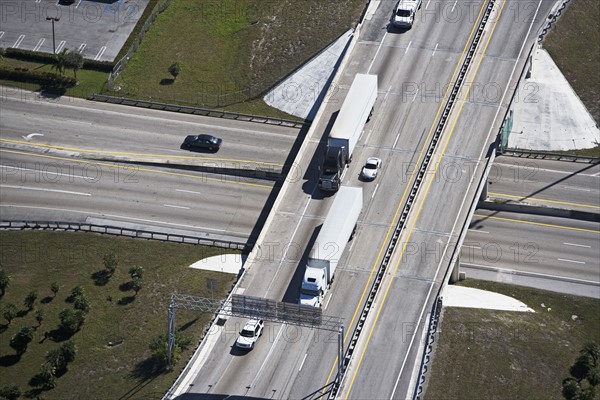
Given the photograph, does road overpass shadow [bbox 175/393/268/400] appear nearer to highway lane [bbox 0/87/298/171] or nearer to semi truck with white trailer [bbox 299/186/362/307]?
semi truck with white trailer [bbox 299/186/362/307]

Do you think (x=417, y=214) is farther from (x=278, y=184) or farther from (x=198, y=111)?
(x=198, y=111)

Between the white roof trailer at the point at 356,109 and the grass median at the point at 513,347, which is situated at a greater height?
the white roof trailer at the point at 356,109

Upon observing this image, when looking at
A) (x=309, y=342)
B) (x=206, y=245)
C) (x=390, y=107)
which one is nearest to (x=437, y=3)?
(x=390, y=107)

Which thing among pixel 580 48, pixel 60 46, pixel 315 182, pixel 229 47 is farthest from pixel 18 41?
pixel 580 48

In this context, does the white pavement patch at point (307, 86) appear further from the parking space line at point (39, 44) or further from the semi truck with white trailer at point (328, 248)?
the semi truck with white trailer at point (328, 248)

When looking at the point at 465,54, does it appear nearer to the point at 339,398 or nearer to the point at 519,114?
the point at 519,114

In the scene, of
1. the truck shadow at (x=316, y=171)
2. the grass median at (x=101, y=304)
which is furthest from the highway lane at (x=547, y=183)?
the grass median at (x=101, y=304)
